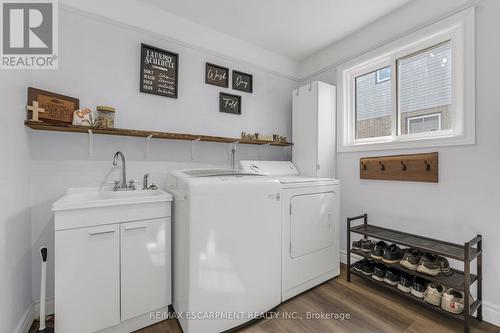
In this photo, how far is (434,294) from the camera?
5.32ft

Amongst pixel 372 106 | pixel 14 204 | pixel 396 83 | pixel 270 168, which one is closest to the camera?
pixel 14 204

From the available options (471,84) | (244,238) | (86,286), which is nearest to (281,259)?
(244,238)

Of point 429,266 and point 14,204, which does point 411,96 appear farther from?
point 14,204

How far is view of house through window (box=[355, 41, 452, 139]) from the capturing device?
1887 mm

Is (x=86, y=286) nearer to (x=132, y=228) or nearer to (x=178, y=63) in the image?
(x=132, y=228)

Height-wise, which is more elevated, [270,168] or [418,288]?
[270,168]

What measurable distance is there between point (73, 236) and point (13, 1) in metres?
1.72

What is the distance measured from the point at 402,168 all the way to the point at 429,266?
805mm

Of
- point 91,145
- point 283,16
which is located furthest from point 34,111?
point 283,16

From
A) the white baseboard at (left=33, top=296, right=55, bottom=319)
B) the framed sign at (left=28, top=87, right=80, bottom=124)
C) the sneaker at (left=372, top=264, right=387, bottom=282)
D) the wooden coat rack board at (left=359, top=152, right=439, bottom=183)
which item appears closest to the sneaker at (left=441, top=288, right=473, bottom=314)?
the sneaker at (left=372, top=264, right=387, bottom=282)

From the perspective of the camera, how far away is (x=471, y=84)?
1.66 metres

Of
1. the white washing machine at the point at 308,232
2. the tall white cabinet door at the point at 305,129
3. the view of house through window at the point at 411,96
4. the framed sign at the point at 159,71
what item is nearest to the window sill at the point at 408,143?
the view of house through window at the point at 411,96

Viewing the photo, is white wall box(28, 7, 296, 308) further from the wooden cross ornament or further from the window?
the window

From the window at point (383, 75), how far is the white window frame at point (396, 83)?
0.04 meters
